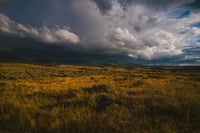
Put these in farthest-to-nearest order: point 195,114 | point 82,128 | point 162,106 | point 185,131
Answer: point 162,106 < point 195,114 < point 82,128 < point 185,131

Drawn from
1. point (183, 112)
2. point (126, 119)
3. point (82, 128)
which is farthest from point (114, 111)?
point (183, 112)

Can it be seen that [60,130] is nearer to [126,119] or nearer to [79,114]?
[79,114]

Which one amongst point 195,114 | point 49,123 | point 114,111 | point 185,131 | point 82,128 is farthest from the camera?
point 114,111

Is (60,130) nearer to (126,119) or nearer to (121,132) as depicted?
(121,132)

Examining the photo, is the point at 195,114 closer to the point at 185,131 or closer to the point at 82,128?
the point at 185,131

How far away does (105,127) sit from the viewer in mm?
4727

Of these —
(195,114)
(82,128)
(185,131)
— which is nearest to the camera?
(185,131)

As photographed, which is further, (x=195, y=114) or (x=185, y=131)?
(x=195, y=114)

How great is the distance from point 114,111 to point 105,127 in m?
1.36

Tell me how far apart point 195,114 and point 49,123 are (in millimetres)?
4953

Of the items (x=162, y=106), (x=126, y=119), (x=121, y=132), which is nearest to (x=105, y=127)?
(x=121, y=132)

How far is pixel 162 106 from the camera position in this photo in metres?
6.71

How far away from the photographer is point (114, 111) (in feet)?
19.8

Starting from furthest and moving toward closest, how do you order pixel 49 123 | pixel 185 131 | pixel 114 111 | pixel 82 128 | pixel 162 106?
pixel 162 106
pixel 114 111
pixel 49 123
pixel 82 128
pixel 185 131
